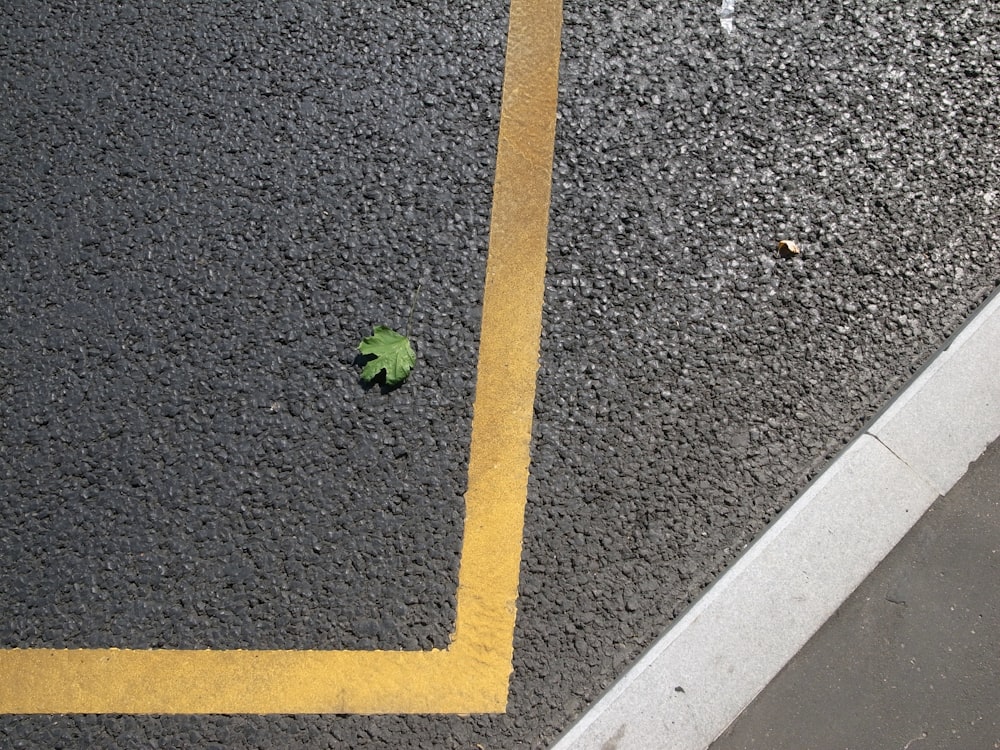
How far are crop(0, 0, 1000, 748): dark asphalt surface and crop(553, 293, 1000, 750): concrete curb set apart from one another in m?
0.07

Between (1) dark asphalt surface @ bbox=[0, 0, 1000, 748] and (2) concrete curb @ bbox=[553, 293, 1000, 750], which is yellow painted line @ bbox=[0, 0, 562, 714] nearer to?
(1) dark asphalt surface @ bbox=[0, 0, 1000, 748]

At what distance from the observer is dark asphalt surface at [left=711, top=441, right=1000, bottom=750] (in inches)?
85.7

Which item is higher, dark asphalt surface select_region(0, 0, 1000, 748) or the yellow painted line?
dark asphalt surface select_region(0, 0, 1000, 748)

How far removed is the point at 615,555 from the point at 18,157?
86.6 inches

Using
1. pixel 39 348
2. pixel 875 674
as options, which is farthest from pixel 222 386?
pixel 875 674

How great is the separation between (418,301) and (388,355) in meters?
0.19

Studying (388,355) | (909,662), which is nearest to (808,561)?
(909,662)

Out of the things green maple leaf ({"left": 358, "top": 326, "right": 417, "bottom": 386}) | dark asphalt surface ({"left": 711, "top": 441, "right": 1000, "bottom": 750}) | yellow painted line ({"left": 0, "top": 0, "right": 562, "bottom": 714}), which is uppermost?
green maple leaf ({"left": 358, "top": 326, "right": 417, "bottom": 386})

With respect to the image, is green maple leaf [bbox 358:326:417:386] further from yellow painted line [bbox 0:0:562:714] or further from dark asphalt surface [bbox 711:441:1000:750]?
dark asphalt surface [bbox 711:441:1000:750]

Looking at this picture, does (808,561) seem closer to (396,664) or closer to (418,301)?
(396,664)

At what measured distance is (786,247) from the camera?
2477 millimetres

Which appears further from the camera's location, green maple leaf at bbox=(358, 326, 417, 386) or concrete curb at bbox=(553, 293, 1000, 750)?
green maple leaf at bbox=(358, 326, 417, 386)

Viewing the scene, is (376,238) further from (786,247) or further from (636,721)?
(636,721)

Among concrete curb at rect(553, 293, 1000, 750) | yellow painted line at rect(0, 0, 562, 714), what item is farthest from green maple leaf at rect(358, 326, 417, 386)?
concrete curb at rect(553, 293, 1000, 750)
